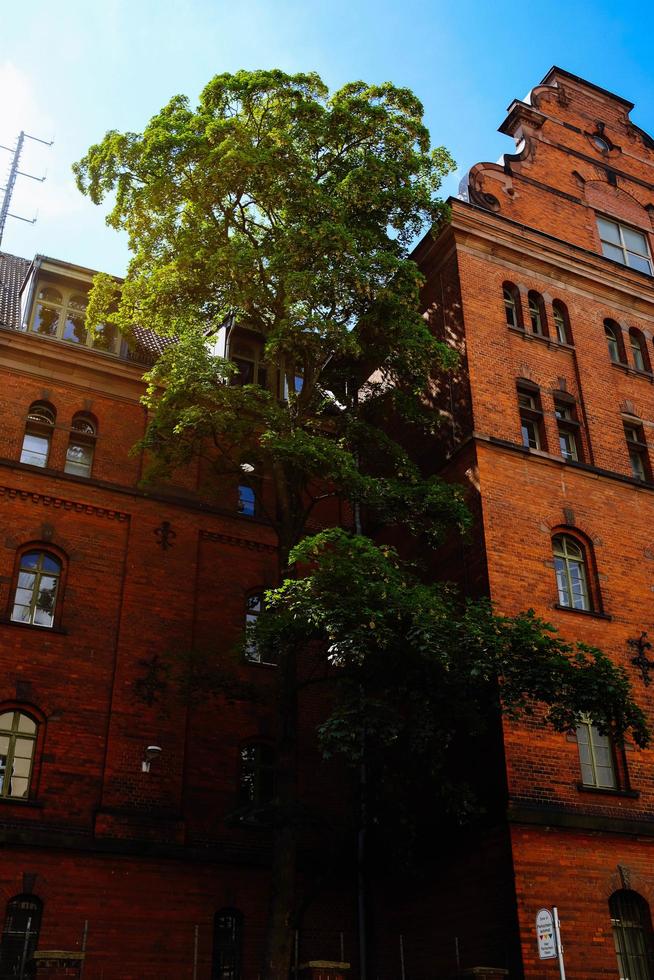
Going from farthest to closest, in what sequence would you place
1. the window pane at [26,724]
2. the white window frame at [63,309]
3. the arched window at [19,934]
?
the white window frame at [63,309], the window pane at [26,724], the arched window at [19,934]

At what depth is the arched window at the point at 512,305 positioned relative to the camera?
2248cm

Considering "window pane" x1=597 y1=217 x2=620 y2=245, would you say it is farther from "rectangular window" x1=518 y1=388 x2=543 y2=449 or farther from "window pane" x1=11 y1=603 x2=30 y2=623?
"window pane" x1=11 y1=603 x2=30 y2=623

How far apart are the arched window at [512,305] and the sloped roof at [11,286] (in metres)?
10.7

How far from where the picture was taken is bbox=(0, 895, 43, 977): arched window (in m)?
15.6

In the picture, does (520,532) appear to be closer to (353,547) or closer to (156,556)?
(353,547)

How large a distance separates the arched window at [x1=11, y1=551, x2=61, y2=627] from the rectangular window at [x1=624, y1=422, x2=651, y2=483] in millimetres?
12496

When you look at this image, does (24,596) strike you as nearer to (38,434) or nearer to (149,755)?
(38,434)

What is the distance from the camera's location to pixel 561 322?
23172 millimetres

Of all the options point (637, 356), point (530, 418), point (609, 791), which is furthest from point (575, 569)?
point (637, 356)

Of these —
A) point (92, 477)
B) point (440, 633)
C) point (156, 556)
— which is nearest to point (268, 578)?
point (156, 556)

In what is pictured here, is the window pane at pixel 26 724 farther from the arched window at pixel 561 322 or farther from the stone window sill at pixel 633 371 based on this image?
the stone window sill at pixel 633 371

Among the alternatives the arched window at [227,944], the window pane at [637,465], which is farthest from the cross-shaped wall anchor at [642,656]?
the arched window at [227,944]

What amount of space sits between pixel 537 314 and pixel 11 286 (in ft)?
41.3

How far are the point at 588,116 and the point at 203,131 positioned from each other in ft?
42.2
